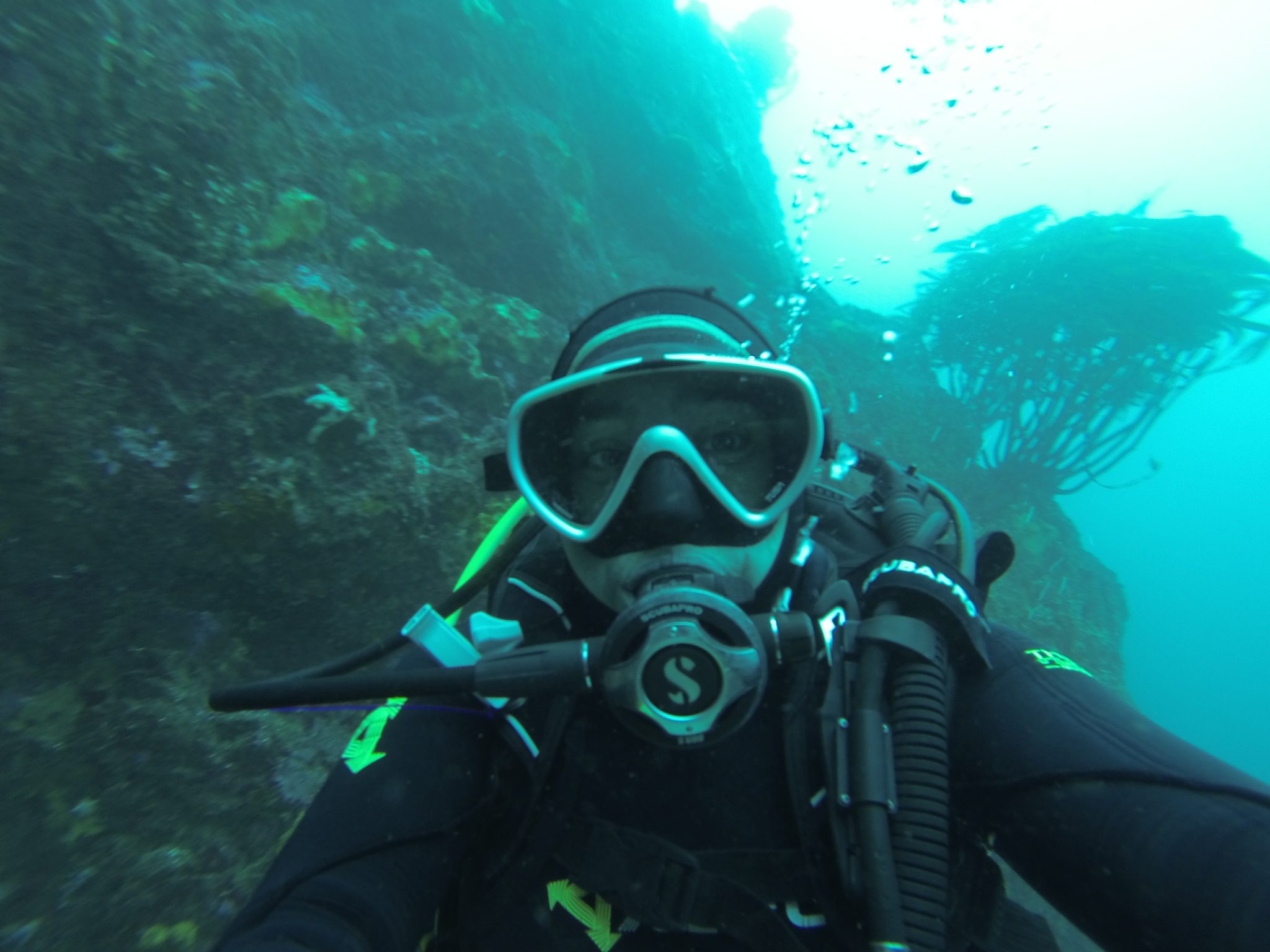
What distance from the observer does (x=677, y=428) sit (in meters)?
1.83

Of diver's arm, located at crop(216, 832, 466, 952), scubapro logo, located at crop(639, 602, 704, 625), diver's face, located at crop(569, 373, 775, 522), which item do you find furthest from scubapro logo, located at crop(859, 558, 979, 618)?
diver's arm, located at crop(216, 832, 466, 952)

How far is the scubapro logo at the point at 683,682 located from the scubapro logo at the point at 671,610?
0.33ft

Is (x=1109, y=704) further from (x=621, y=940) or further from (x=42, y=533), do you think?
(x=42, y=533)

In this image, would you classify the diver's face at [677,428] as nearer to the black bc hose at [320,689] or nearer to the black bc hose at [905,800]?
the black bc hose at [905,800]

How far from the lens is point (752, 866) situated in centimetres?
147

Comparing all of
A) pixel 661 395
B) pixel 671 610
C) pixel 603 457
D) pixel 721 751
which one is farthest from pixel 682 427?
pixel 721 751

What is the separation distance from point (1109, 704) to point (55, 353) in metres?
5.82

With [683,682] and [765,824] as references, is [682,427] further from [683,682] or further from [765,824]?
[765,824]

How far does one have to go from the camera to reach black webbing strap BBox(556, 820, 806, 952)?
1402 mm

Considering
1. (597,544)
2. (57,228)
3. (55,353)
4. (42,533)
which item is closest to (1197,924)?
(597,544)

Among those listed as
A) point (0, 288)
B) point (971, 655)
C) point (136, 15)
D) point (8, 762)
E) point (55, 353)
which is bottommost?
point (8, 762)

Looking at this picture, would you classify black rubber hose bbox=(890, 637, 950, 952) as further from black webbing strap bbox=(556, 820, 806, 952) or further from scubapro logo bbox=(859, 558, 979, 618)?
black webbing strap bbox=(556, 820, 806, 952)

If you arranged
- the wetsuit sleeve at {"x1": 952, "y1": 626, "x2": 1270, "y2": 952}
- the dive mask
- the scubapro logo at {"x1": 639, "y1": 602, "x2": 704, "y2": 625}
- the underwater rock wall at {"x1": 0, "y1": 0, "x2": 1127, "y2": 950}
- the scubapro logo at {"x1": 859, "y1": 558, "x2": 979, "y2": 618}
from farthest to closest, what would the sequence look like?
the underwater rock wall at {"x1": 0, "y1": 0, "x2": 1127, "y2": 950} → the dive mask → the scubapro logo at {"x1": 859, "y1": 558, "x2": 979, "y2": 618} → the scubapro logo at {"x1": 639, "y1": 602, "x2": 704, "y2": 625} → the wetsuit sleeve at {"x1": 952, "y1": 626, "x2": 1270, "y2": 952}

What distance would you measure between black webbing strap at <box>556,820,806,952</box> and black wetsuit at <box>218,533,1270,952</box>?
5 centimetres
